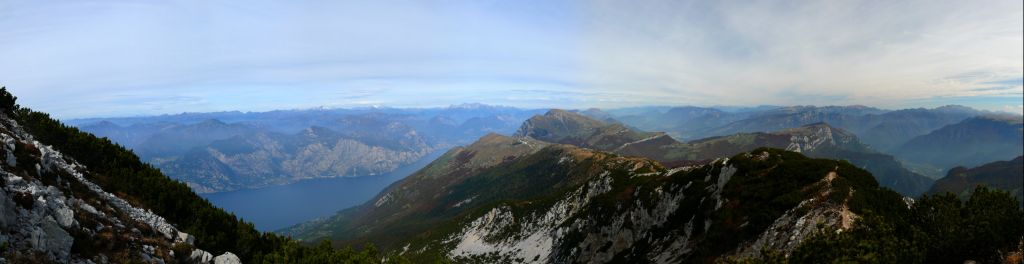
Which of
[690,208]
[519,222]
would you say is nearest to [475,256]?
[519,222]

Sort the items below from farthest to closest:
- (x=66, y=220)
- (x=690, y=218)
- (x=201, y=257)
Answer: (x=690, y=218), (x=201, y=257), (x=66, y=220)

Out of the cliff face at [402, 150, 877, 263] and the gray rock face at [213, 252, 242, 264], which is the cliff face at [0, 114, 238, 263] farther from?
the cliff face at [402, 150, 877, 263]

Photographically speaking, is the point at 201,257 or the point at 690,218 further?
the point at 690,218

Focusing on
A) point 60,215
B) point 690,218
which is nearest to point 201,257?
point 60,215

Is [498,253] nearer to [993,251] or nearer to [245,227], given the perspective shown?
[245,227]

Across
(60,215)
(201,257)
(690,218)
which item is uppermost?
(60,215)

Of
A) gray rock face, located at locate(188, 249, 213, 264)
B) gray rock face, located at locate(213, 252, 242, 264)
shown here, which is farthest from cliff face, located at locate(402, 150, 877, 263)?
gray rock face, located at locate(188, 249, 213, 264)

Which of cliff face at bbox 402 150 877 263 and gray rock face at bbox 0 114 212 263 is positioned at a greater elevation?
gray rock face at bbox 0 114 212 263

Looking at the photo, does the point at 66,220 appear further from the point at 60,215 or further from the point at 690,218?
the point at 690,218

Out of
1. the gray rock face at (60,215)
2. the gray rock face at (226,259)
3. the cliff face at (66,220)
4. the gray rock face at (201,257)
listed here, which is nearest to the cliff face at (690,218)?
the gray rock face at (226,259)
